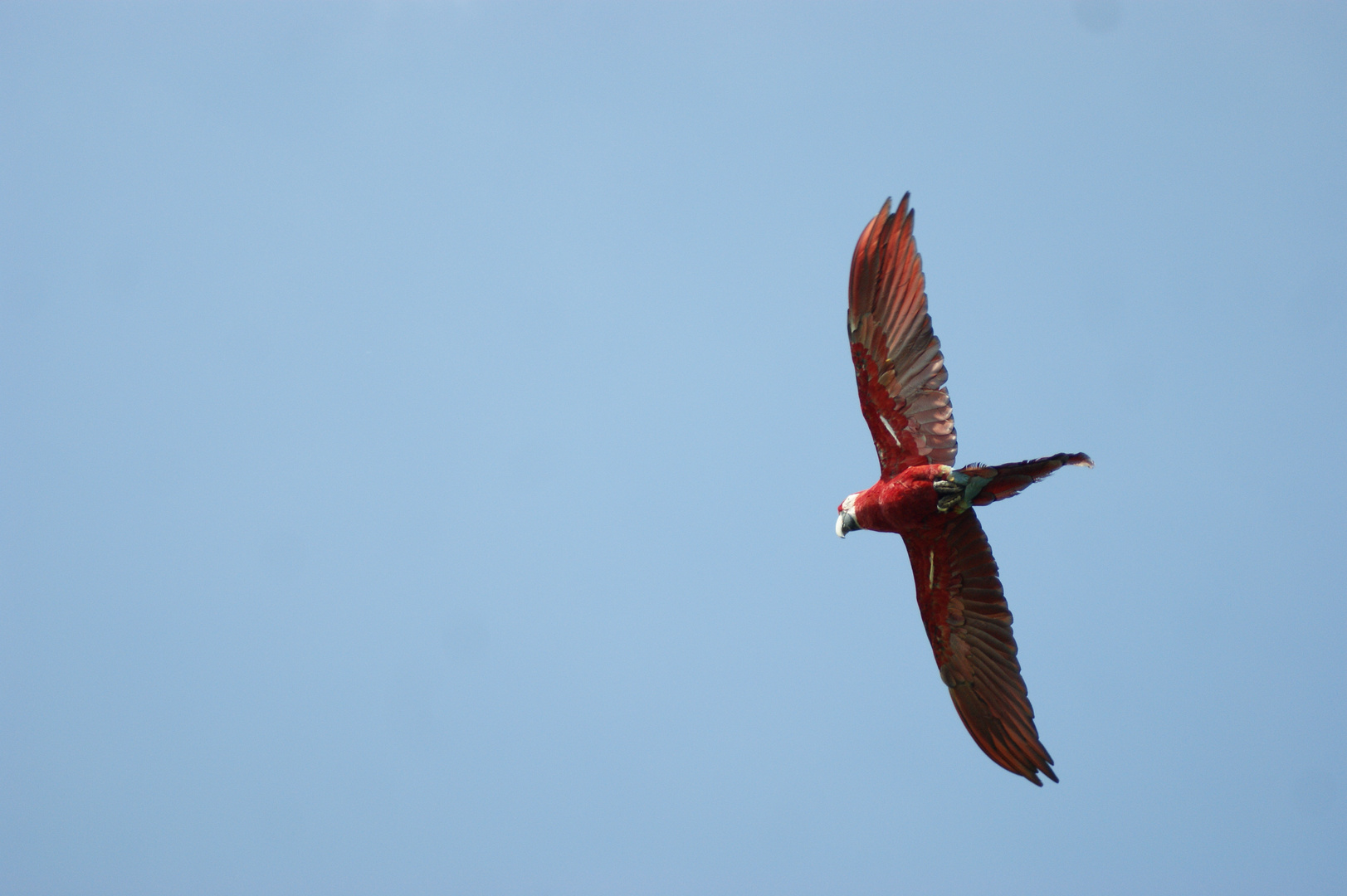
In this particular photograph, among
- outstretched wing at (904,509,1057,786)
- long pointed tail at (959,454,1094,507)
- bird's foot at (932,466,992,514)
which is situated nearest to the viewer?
long pointed tail at (959,454,1094,507)

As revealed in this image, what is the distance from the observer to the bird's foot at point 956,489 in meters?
7.08

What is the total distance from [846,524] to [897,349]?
149 centimetres

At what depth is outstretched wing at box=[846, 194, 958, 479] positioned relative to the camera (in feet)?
24.3

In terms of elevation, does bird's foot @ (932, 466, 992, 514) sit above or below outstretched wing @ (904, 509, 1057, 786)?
above

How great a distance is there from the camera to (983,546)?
7590mm

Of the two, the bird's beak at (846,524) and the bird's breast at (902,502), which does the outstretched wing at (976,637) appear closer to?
the bird's breast at (902,502)

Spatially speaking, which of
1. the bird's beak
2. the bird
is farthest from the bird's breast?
the bird's beak

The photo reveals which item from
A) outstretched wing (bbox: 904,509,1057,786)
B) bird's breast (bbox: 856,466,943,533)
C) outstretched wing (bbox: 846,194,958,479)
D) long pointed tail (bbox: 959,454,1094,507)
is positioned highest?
outstretched wing (bbox: 846,194,958,479)

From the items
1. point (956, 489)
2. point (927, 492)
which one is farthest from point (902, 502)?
point (956, 489)

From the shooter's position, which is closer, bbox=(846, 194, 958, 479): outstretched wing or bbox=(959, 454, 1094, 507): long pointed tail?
bbox=(959, 454, 1094, 507): long pointed tail

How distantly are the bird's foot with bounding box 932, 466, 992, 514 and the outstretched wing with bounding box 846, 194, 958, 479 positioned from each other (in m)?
0.24

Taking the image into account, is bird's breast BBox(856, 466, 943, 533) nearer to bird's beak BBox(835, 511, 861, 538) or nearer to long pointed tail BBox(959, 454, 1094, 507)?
bird's beak BBox(835, 511, 861, 538)

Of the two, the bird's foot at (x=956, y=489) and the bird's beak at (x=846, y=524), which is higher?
the bird's beak at (x=846, y=524)

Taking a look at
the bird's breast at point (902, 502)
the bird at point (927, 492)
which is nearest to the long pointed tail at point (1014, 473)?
the bird at point (927, 492)
